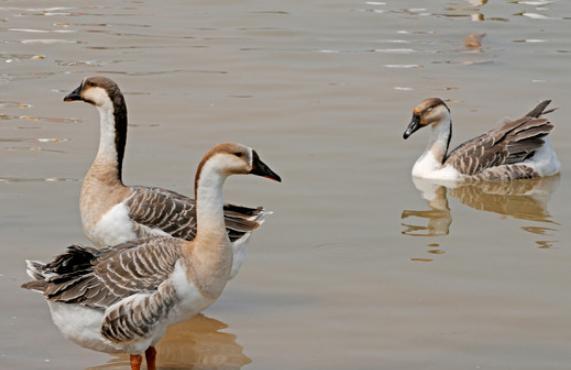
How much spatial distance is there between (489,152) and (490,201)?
995mm

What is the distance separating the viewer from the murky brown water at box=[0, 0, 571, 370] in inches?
364

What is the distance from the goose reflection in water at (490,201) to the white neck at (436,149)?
152 mm

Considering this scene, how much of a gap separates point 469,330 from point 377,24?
1394 centimetres

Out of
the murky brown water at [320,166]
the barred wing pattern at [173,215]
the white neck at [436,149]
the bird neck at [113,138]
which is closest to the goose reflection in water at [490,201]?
the murky brown water at [320,166]

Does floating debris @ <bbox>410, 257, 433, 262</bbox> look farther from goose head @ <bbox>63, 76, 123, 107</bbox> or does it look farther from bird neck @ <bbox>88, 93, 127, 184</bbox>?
goose head @ <bbox>63, 76, 123, 107</bbox>

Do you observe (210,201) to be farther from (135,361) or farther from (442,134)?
(442,134)

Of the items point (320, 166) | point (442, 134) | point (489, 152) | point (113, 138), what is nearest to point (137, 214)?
point (113, 138)

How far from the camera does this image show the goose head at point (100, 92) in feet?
34.3

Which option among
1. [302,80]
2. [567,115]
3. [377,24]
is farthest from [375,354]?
[377,24]

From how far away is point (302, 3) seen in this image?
24.8 m

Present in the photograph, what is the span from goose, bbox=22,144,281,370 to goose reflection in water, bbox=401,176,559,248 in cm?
422

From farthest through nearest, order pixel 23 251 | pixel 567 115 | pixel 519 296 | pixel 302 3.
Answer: pixel 302 3, pixel 567 115, pixel 23 251, pixel 519 296

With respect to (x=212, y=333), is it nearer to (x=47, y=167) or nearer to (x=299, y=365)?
(x=299, y=365)

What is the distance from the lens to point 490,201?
1376 centimetres
